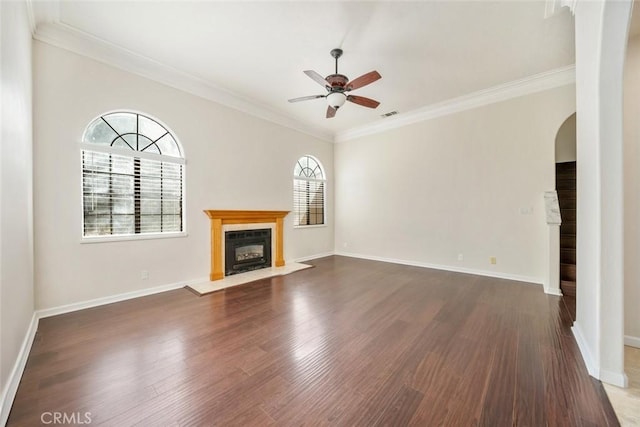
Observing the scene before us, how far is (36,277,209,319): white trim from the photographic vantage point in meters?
2.76

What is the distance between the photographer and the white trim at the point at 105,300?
9.04 ft

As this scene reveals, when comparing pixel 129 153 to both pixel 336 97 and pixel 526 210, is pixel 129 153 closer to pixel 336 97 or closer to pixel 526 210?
pixel 336 97

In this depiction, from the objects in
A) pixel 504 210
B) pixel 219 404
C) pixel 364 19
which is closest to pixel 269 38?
pixel 364 19

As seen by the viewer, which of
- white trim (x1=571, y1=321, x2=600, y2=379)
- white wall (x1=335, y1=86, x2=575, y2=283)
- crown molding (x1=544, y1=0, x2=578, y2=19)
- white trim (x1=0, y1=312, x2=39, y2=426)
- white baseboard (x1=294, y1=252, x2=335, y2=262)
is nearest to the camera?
white trim (x1=0, y1=312, x2=39, y2=426)

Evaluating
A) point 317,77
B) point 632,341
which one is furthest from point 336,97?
point 632,341

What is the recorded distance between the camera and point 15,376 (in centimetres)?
168

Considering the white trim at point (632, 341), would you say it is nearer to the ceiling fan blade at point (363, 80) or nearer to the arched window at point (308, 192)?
the ceiling fan blade at point (363, 80)

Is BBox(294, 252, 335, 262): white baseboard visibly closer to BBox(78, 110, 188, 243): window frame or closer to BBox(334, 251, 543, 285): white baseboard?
BBox(334, 251, 543, 285): white baseboard

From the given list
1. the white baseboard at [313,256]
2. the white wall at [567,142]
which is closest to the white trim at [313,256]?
the white baseboard at [313,256]

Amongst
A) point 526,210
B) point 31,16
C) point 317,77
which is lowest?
point 526,210

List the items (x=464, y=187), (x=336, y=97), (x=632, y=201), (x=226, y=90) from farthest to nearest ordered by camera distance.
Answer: (x=464, y=187), (x=226, y=90), (x=336, y=97), (x=632, y=201)

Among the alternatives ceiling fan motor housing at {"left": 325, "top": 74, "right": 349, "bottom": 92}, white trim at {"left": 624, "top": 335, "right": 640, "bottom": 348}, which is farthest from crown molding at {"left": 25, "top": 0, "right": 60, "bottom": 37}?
white trim at {"left": 624, "top": 335, "right": 640, "bottom": 348}

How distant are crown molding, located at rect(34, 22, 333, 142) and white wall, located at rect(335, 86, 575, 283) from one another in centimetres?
283

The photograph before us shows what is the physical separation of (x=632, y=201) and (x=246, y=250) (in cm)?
491
